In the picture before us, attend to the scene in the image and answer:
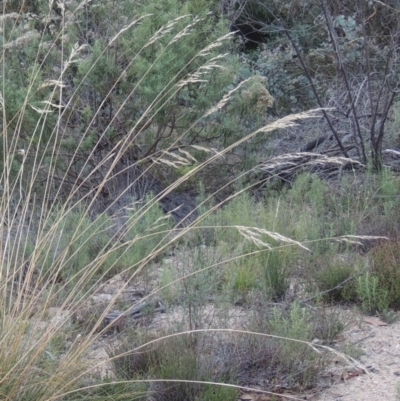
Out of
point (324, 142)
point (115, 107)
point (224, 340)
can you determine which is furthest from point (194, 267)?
point (324, 142)

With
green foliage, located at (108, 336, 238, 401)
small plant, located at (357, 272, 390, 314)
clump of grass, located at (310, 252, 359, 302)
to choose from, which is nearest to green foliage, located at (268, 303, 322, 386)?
green foliage, located at (108, 336, 238, 401)

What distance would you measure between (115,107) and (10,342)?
451cm

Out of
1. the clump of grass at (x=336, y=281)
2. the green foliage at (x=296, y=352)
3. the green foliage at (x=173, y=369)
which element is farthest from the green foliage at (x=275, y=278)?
the green foliage at (x=173, y=369)

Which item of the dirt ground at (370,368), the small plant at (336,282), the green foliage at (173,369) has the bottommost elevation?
the dirt ground at (370,368)

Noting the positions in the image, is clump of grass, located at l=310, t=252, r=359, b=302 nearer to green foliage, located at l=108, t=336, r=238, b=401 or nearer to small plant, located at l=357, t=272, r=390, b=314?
small plant, located at l=357, t=272, r=390, b=314

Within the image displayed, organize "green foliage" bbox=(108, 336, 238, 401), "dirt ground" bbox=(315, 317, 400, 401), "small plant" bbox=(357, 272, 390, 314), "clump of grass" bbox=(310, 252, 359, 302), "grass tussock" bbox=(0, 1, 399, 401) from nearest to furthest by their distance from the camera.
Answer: "grass tussock" bbox=(0, 1, 399, 401), "green foliage" bbox=(108, 336, 238, 401), "dirt ground" bbox=(315, 317, 400, 401), "small plant" bbox=(357, 272, 390, 314), "clump of grass" bbox=(310, 252, 359, 302)

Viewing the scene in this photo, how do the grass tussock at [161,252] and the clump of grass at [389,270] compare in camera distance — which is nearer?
the grass tussock at [161,252]

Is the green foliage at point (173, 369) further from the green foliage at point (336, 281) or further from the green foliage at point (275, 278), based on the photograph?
the green foliage at point (336, 281)

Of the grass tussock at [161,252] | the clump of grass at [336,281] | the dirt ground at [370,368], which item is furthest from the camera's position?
the clump of grass at [336,281]

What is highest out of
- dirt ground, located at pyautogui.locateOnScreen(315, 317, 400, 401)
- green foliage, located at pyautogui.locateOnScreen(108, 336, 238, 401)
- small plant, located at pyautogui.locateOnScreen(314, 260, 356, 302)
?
green foliage, located at pyautogui.locateOnScreen(108, 336, 238, 401)

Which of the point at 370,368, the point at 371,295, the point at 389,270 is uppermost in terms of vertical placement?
the point at 389,270

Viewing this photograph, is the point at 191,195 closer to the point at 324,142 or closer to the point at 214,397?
the point at 324,142

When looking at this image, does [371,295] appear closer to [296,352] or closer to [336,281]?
[336,281]

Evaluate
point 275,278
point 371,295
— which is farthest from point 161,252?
point 371,295
